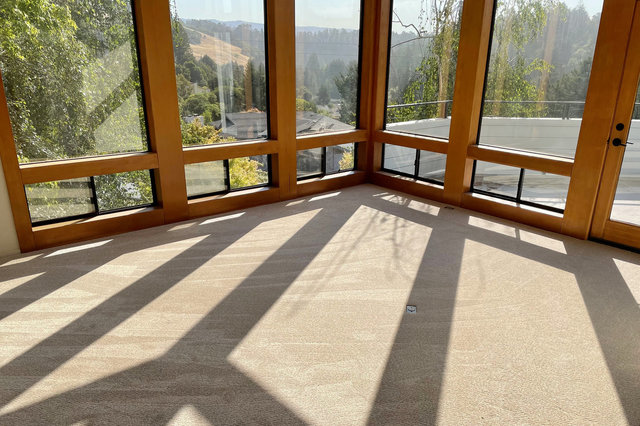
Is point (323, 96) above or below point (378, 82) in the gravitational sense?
below

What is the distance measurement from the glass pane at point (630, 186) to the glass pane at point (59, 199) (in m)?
4.85

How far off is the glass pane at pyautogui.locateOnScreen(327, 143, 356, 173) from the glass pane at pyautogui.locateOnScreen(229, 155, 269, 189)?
0.97 meters

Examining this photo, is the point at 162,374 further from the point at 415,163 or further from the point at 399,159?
the point at 399,159

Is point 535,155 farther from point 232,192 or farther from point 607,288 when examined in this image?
point 232,192

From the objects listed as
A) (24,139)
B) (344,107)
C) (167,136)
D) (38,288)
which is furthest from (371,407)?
(344,107)

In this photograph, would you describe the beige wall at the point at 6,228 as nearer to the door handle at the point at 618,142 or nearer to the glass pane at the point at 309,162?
the glass pane at the point at 309,162

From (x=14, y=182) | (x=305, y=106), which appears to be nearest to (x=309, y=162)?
(x=305, y=106)

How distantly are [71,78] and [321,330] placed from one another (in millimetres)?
3130

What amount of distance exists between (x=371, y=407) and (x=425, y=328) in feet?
2.59

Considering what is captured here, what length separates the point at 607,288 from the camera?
3238 mm

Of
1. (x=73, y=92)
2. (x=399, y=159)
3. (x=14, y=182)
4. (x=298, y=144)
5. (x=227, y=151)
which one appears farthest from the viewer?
(x=399, y=159)

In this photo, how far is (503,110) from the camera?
15.2 feet

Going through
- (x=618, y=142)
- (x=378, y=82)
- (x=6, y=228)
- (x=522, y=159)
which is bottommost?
(x=6, y=228)

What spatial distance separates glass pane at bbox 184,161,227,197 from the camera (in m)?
4.66
